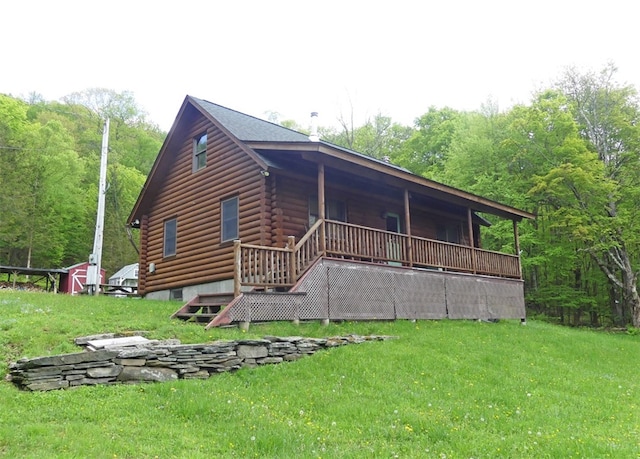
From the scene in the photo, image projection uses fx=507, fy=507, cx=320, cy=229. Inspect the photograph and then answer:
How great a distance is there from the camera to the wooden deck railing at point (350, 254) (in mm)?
10078

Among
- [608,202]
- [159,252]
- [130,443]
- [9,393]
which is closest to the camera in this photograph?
[130,443]

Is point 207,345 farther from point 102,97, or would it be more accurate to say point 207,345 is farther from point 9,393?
point 102,97

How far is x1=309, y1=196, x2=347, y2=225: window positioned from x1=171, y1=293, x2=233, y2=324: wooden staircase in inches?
154

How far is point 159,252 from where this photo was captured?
17.7 metres

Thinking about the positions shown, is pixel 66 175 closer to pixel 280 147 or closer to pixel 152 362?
pixel 280 147

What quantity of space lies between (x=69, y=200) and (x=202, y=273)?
26.6 meters

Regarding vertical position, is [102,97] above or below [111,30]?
above

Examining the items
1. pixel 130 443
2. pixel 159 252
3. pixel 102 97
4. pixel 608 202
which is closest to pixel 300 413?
pixel 130 443

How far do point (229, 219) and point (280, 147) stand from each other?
12.9ft

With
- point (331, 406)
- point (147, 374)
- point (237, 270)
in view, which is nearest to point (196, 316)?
point (237, 270)

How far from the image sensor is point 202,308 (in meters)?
11.2

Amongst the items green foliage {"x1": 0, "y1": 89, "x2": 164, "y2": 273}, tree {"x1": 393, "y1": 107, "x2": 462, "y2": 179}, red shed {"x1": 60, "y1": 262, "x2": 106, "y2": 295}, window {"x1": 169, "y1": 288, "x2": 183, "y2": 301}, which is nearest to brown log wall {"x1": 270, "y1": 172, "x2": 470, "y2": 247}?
window {"x1": 169, "y1": 288, "x2": 183, "y2": 301}

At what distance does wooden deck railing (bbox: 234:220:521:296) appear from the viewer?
1008cm

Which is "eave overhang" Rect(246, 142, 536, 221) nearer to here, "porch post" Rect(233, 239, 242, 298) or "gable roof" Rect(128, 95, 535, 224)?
"gable roof" Rect(128, 95, 535, 224)
